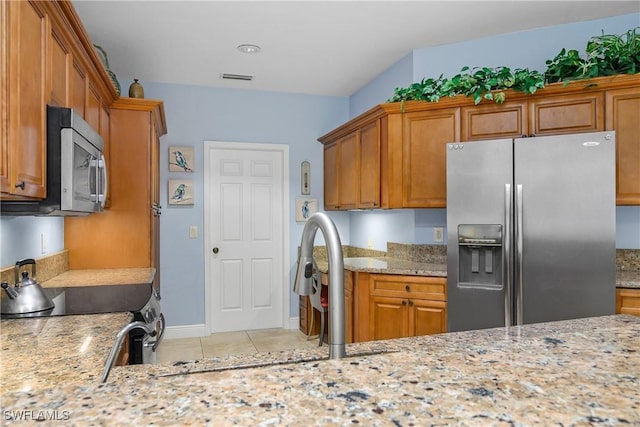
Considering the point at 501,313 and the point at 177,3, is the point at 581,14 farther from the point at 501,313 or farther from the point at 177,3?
the point at 177,3

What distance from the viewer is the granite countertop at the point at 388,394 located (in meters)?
0.53

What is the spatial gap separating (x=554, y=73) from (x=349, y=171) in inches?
74.1

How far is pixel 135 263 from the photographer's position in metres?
3.29

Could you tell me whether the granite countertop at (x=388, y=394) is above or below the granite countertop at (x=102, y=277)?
above

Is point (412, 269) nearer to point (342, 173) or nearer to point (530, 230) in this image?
point (530, 230)

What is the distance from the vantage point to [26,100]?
154 cm

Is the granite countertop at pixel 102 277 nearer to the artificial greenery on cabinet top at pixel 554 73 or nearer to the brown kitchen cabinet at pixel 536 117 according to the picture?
the artificial greenery on cabinet top at pixel 554 73

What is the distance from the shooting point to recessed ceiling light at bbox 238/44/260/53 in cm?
368

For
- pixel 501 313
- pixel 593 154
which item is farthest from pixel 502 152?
pixel 501 313

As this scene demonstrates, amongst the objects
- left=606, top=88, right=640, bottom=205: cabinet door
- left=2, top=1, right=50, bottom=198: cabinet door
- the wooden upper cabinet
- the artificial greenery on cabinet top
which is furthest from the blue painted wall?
left=606, top=88, right=640, bottom=205: cabinet door

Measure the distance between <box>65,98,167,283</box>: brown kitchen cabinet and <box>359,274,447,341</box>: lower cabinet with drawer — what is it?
5.69ft

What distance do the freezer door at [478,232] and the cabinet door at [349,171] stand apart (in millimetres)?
1209

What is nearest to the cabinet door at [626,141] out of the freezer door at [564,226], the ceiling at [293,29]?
the freezer door at [564,226]

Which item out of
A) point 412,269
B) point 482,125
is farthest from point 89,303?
point 482,125
